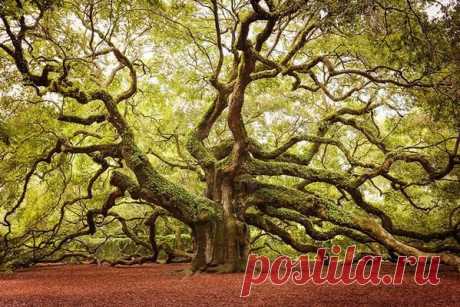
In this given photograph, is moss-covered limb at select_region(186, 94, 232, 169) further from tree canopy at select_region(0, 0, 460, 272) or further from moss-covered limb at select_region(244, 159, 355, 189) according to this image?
moss-covered limb at select_region(244, 159, 355, 189)

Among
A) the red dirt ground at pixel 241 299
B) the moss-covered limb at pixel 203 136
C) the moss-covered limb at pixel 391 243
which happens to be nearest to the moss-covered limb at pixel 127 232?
the moss-covered limb at pixel 203 136

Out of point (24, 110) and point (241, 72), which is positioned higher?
point (241, 72)

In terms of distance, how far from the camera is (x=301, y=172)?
11.7 meters

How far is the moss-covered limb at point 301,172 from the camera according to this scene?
1169 centimetres

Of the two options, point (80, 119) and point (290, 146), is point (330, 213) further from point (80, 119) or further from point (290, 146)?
point (80, 119)

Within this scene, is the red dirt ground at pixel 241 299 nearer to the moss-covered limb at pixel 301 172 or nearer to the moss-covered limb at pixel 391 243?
the moss-covered limb at pixel 391 243

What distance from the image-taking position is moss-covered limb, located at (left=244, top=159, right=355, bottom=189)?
460 inches

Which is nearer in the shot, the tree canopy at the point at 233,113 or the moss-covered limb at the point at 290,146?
the tree canopy at the point at 233,113

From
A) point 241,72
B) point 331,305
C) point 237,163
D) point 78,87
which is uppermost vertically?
point 241,72

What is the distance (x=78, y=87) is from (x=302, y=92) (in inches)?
340

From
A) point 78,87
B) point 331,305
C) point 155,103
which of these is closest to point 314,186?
point 155,103

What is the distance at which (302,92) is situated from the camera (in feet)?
52.8

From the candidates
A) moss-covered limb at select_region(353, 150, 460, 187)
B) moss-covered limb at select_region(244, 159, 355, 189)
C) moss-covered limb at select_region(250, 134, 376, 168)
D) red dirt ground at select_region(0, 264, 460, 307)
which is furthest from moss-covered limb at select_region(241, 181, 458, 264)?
moss-covered limb at select_region(353, 150, 460, 187)

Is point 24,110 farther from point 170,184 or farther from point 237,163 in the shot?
point 237,163
